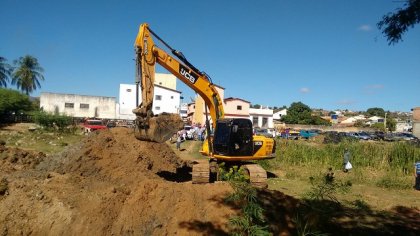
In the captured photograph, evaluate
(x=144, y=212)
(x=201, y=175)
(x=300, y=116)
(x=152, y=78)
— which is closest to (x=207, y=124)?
(x=201, y=175)

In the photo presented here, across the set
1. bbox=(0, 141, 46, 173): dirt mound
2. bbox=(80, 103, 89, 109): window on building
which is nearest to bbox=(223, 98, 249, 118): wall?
bbox=(80, 103, 89, 109): window on building

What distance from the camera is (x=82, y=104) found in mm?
59719

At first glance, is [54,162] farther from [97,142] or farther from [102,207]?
[102,207]

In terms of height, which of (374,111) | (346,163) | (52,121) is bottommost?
(346,163)

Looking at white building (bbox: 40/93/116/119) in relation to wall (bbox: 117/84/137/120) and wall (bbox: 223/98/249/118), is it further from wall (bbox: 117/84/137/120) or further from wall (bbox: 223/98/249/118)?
wall (bbox: 223/98/249/118)

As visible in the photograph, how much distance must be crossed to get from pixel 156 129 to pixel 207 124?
2026 mm

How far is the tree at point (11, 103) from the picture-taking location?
46.0 metres

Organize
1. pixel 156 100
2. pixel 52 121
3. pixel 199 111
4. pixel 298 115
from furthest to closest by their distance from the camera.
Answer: pixel 298 115
pixel 156 100
pixel 199 111
pixel 52 121

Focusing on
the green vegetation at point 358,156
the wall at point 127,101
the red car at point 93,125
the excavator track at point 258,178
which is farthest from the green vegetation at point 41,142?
the wall at point 127,101

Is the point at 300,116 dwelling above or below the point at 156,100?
below

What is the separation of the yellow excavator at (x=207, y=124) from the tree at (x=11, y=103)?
133ft

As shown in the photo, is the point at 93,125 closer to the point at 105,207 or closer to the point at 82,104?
the point at 82,104

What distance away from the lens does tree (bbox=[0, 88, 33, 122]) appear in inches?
1812

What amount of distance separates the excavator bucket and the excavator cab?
147cm
